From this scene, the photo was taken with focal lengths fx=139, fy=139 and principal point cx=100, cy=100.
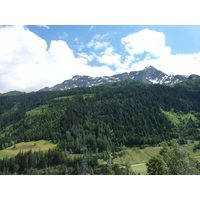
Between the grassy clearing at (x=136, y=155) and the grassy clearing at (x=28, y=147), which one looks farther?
the grassy clearing at (x=28, y=147)

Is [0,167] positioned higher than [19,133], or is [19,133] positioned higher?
[19,133]

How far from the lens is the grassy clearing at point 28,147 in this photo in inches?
5246

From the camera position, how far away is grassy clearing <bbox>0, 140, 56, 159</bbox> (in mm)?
133250

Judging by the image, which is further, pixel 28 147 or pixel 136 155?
pixel 28 147

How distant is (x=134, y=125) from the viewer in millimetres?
179625

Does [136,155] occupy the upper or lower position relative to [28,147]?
lower

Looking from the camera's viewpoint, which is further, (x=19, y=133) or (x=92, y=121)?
(x=92, y=121)

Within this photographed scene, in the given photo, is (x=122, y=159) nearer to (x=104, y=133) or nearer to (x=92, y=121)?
(x=104, y=133)

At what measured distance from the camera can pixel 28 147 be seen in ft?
458

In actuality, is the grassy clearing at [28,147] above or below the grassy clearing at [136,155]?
above
